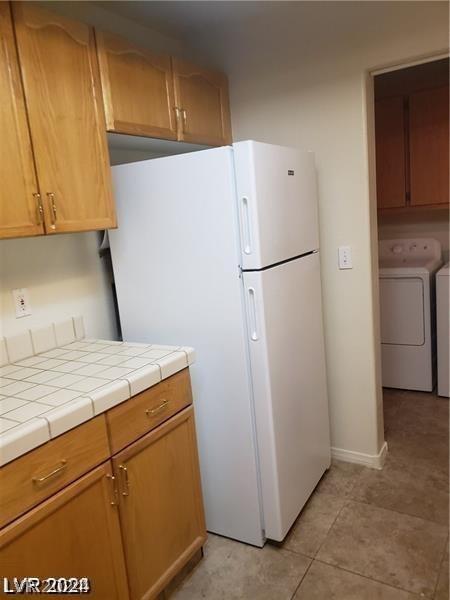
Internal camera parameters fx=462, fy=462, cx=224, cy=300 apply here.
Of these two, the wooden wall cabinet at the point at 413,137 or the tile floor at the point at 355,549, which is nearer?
the tile floor at the point at 355,549

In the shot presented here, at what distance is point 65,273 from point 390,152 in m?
2.62

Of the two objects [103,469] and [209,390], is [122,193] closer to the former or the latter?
[209,390]

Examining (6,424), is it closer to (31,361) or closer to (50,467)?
(50,467)

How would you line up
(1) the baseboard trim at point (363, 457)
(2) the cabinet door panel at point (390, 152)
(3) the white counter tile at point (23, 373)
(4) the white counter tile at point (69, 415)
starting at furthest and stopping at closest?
(2) the cabinet door panel at point (390, 152) < (1) the baseboard trim at point (363, 457) < (3) the white counter tile at point (23, 373) < (4) the white counter tile at point (69, 415)

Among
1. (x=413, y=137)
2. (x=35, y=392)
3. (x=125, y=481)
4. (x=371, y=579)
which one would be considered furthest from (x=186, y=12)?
(x=371, y=579)

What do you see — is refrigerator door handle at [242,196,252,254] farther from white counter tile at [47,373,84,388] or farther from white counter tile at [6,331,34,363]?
white counter tile at [6,331,34,363]

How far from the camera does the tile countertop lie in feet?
4.01

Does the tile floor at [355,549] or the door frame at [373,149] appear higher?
the door frame at [373,149]

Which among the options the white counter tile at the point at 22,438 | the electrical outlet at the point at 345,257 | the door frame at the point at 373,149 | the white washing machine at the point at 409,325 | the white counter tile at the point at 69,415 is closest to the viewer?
the white counter tile at the point at 22,438

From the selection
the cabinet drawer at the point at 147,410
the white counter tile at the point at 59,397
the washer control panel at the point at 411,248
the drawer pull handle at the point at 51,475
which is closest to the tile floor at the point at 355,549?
the cabinet drawer at the point at 147,410

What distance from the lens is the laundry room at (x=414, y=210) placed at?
127 inches

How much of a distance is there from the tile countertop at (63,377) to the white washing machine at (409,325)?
6.92 feet

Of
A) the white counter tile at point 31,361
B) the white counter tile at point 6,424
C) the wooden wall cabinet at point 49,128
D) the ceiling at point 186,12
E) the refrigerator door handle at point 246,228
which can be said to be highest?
the ceiling at point 186,12

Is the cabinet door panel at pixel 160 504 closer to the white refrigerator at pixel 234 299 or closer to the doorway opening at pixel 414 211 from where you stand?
the white refrigerator at pixel 234 299
